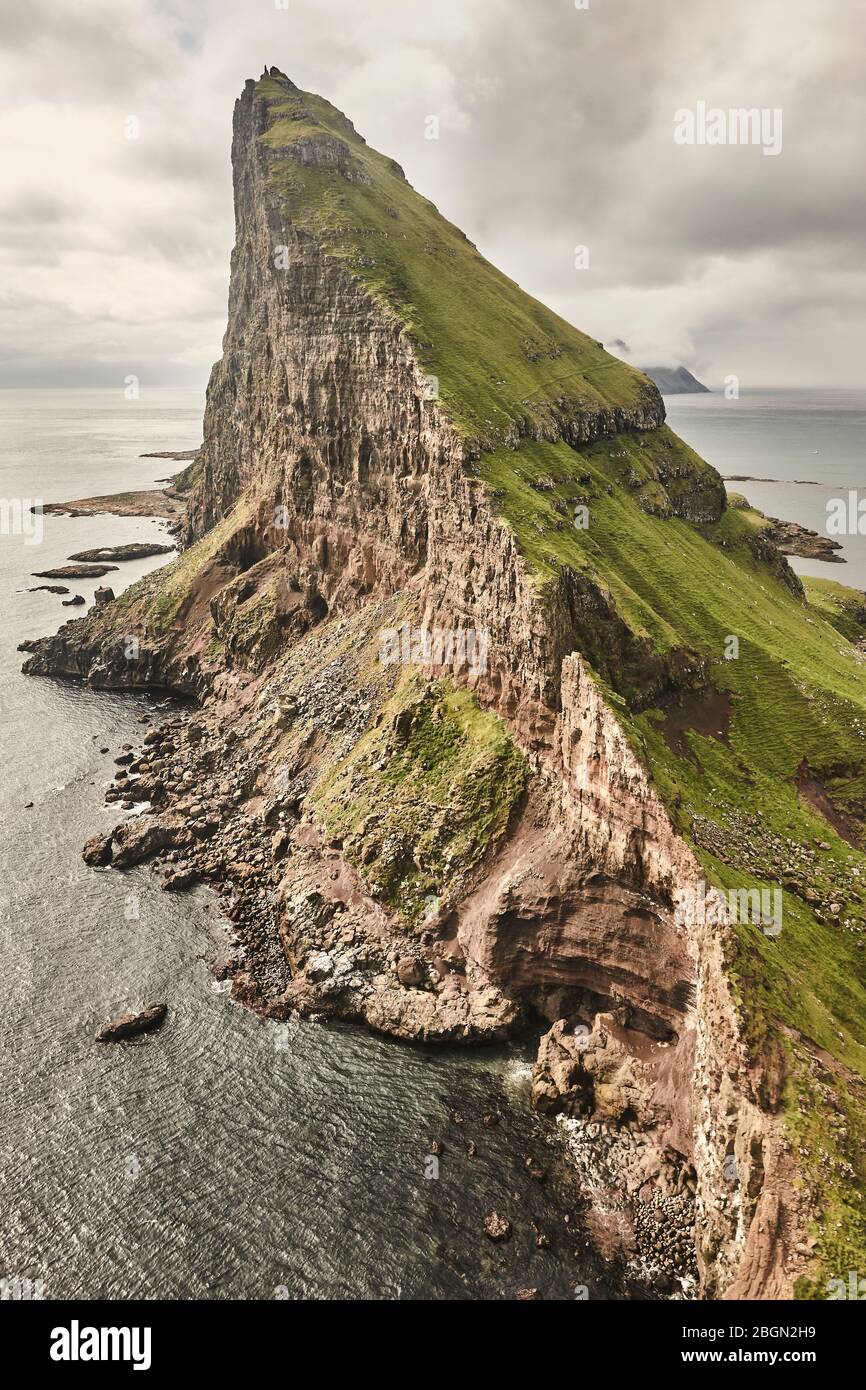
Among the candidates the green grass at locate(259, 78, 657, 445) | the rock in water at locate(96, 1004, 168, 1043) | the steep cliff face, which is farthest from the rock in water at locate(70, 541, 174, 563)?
the rock in water at locate(96, 1004, 168, 1043)

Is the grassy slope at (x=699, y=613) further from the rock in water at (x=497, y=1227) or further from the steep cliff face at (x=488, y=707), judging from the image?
the rock in water at (x=497, y=1227)

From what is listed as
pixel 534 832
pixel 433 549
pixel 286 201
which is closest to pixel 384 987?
pixel 534 832

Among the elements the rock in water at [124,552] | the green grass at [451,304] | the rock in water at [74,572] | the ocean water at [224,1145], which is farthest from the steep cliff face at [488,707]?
the rock in water at [124,552]

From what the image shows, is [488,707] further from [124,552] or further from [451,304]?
[124,552]

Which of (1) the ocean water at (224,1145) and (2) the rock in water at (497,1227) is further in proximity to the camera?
(2) the rock in water at (497,1227)

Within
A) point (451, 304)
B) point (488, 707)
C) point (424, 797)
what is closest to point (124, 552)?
point (451, 304)
